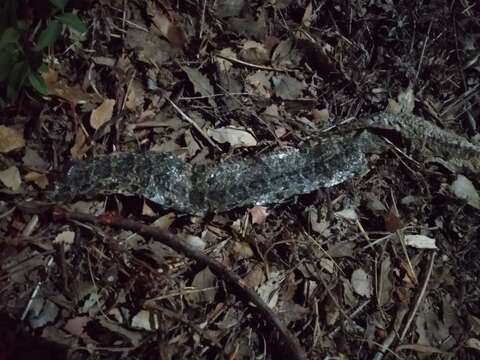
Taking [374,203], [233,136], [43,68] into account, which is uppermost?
[43,68]

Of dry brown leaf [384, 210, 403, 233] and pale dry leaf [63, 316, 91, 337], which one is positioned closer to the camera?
pale dry leaf [63, 316, 91, 337]

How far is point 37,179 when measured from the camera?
2.27m

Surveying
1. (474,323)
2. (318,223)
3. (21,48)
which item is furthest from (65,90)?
(474,323)

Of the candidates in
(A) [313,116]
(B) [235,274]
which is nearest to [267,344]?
(B) [235,274]

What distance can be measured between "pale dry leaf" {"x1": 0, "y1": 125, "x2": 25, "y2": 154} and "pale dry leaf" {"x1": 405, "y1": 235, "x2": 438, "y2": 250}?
1915 millimetres

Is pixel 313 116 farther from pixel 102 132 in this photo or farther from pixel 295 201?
pixel 102 132

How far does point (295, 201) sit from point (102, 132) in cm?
98

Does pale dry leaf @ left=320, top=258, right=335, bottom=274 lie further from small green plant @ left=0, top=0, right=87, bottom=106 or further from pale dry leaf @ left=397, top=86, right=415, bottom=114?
small green plant @ left=0, top=0, right=87, bottom=106

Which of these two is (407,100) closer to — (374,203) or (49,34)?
(374,203)

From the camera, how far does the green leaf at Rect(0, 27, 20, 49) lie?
211cm

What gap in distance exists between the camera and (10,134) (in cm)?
229

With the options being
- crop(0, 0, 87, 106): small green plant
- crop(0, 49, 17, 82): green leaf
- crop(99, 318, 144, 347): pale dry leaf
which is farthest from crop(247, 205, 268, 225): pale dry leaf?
crop(0, 49, 17, 82): green leaf

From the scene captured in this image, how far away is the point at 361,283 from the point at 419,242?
39cm

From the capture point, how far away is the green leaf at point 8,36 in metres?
→ 2.11
